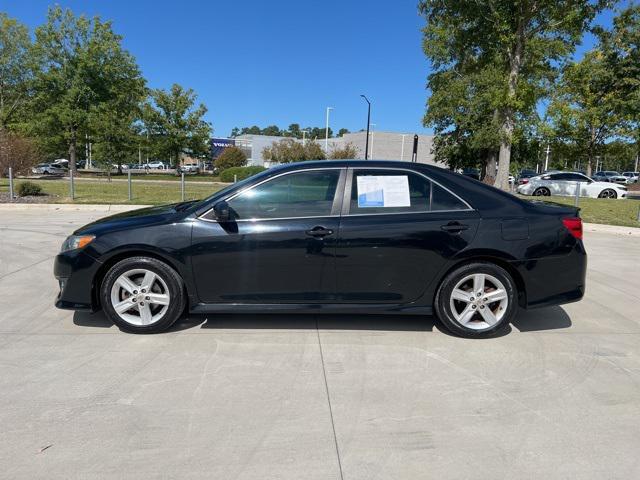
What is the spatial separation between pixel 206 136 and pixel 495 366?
4536cm

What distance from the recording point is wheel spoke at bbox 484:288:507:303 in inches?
175

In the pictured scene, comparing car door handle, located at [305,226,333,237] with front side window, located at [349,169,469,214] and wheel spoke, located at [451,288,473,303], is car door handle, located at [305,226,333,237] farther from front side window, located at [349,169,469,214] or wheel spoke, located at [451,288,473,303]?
wheel spoke, located at [451,288,473,303]

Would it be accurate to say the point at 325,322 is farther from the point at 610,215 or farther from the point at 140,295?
the point at 610,215

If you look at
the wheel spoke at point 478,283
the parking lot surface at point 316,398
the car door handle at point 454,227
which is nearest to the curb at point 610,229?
the parking lot surface at point 316,398

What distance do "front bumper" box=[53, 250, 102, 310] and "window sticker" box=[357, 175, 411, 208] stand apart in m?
2.45

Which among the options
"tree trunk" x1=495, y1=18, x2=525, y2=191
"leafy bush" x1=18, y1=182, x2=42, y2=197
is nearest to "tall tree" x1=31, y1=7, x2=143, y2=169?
"leafy bush" x1=18, y1=182, x2=42, y2=197

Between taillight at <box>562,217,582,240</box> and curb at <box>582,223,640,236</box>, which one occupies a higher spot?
taillight at <box>562,217,582,240</box>

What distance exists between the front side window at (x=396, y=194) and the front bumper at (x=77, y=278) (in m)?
2.39

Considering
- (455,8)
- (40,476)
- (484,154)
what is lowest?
(40,476)

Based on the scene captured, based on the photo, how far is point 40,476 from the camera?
249cm

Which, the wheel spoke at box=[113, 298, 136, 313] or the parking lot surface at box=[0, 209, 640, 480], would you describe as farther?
the wheel spoke at box=[113, 298, 136, 313]

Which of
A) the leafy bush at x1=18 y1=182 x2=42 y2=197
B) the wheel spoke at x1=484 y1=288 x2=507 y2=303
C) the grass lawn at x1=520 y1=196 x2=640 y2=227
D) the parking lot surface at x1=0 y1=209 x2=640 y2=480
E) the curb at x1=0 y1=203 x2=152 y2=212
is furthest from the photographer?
the leafy bush at x1=18 y1=182 x2=42 y2=197

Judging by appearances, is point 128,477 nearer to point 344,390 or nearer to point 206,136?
point 344,390

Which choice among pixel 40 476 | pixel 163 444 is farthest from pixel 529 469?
pixel 40 476
